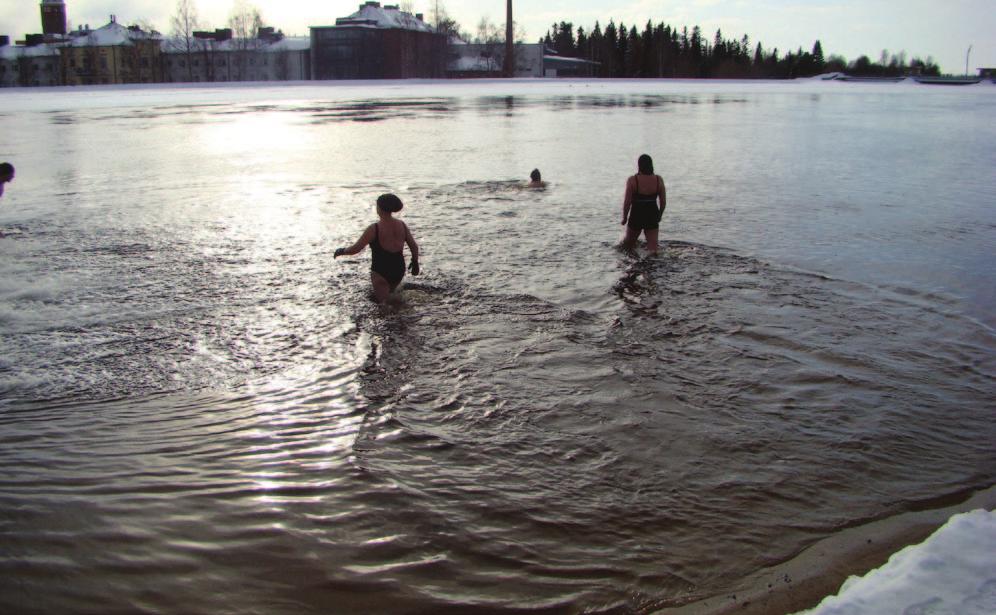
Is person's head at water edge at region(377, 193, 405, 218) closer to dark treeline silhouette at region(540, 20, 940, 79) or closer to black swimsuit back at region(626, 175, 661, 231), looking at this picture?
black swimsuit back at region(626, 175, 661, 231)

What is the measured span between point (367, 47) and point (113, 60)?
2918cm

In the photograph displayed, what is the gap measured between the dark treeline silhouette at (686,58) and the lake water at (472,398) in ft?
317

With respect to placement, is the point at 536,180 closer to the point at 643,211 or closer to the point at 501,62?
the point at 643,211

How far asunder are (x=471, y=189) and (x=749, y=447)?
34.1 feet

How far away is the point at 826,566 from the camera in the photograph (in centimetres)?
353

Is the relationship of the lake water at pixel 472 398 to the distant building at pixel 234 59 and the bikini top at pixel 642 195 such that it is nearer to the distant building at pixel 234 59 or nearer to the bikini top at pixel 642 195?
the bikini top at pixel 642 195

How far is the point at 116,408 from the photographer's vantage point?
5.13 metres

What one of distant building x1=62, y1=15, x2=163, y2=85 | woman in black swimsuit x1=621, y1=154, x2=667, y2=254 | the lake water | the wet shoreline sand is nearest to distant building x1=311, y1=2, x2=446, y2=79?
distant building x1=62, y1=15, x2=163, y2=85

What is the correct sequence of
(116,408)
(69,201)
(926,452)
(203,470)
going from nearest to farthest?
(203,470)
(926,452)
(116,408)
(69,201)

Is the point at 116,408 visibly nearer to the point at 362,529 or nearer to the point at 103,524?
the point at 103,524

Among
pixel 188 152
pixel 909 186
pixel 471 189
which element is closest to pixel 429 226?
pixel 471 189

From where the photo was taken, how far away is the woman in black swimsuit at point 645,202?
944cm

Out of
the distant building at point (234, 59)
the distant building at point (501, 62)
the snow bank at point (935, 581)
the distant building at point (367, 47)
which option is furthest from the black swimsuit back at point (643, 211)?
the distant building at point (501, 62)

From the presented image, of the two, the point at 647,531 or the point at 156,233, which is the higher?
the point at 156,233
